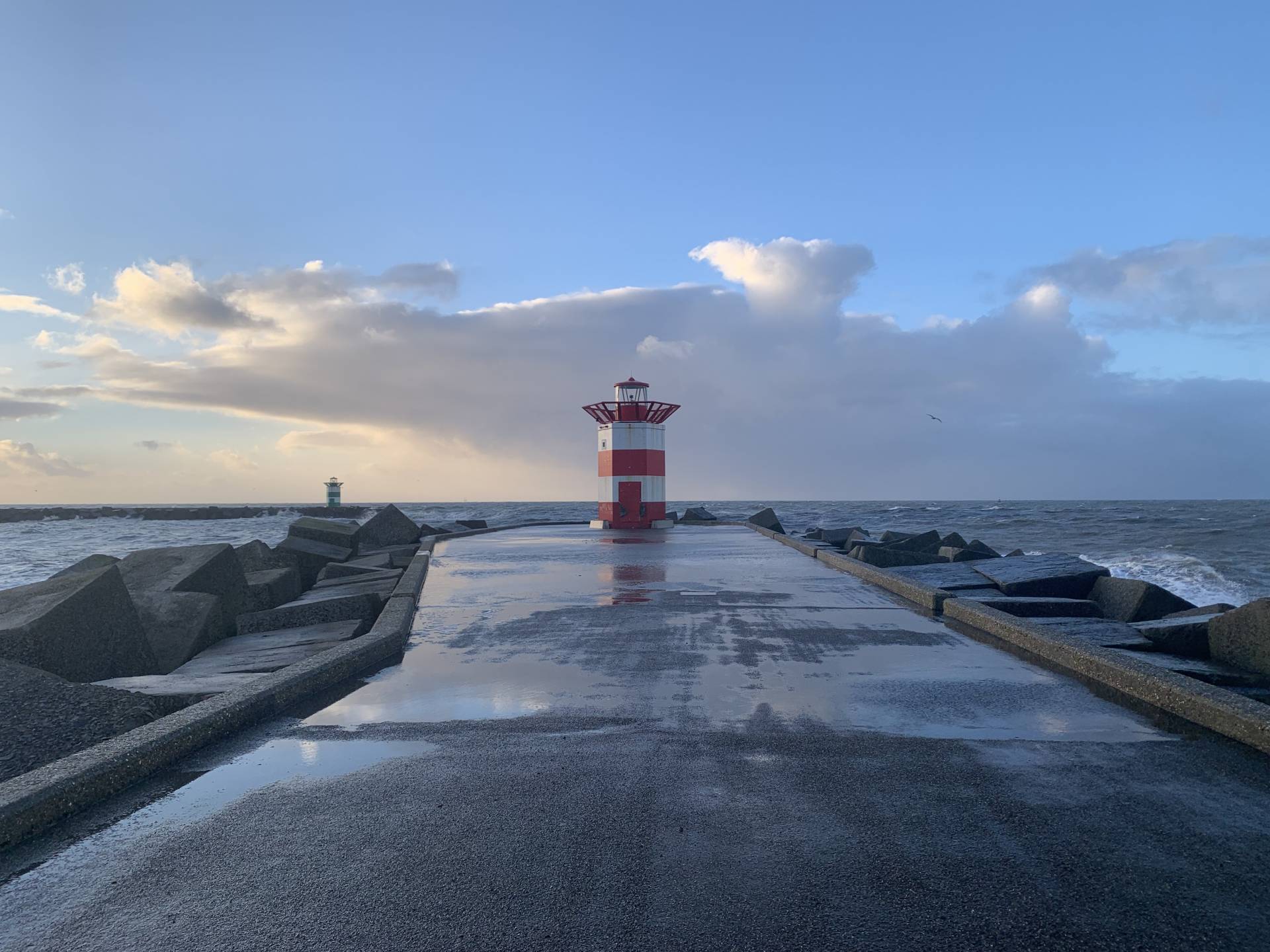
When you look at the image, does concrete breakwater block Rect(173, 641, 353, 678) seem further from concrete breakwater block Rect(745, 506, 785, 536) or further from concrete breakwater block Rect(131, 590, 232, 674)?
concrete breakwater block Rect(745, 506, 785, 536)

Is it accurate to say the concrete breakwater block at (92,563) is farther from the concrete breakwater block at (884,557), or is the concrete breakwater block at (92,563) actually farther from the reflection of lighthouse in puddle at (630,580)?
the concrete breakwater block at (884,557)

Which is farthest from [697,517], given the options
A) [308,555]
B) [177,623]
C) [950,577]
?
[177,623]

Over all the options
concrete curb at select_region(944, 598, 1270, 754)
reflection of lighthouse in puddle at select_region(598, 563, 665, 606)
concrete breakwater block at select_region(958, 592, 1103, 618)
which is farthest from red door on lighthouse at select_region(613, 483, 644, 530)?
concrete curb at select_region(944, 598, 1270, 754)

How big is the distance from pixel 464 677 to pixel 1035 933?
3.85 m

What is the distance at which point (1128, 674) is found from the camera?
509cm

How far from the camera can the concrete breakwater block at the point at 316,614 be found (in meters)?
8.34

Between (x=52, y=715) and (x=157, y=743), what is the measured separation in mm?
1083

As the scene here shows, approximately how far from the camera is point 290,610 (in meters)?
8.66

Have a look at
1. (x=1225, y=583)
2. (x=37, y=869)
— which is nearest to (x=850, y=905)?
(x=37, y=869)

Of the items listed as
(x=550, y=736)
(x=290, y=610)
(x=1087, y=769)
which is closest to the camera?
(x=1087, y=769)

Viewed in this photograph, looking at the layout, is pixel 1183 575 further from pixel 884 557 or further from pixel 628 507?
pixel 628 507

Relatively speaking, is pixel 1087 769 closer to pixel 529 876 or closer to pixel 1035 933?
pixel 1035 933

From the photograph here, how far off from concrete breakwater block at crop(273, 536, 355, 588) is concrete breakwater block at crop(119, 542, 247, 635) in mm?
2506

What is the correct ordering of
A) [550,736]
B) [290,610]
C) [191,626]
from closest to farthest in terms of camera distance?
[550,736] < [191,626] < [290,610]
